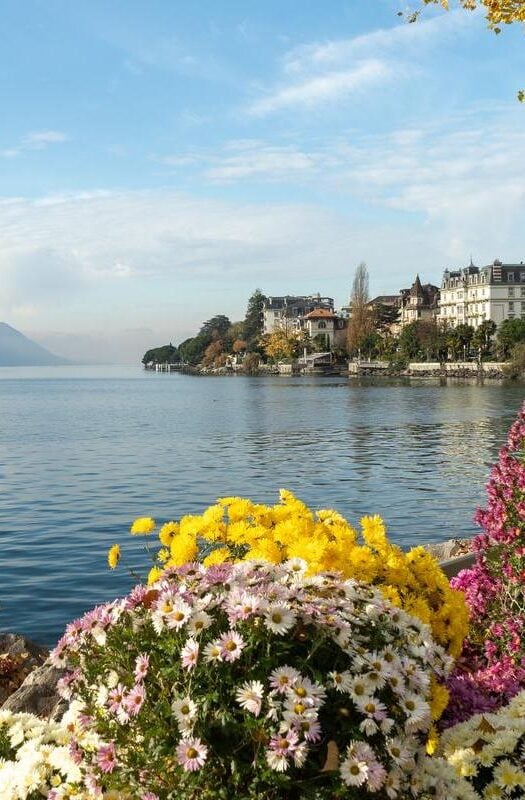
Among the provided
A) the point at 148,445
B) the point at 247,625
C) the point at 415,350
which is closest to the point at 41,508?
the point at 148,445

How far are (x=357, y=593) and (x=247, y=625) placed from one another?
2.49 ft

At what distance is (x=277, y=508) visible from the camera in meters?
5.67

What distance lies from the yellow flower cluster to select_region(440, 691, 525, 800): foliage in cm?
88

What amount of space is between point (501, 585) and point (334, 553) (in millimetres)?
1677

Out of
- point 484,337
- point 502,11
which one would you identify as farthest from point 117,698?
point 484,337

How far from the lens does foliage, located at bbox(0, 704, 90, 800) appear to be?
3.79 metres

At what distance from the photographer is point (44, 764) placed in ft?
13.3

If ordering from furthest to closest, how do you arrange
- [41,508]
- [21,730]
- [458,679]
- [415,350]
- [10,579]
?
[415,350]
[41,508]
[10,579]
[458,679]
[21,730]

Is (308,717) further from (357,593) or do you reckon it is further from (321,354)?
(321,354)

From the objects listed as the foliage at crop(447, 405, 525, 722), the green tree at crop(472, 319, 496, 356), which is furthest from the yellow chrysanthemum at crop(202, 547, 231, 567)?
the green tree at crop(472, 319, 496, 356)

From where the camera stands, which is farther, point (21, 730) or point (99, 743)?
point (21, 730)

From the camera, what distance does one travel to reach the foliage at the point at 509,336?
425 ft

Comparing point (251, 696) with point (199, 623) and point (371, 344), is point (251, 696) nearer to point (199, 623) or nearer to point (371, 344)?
point (199, 623)

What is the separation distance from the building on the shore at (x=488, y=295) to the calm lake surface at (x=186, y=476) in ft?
318
